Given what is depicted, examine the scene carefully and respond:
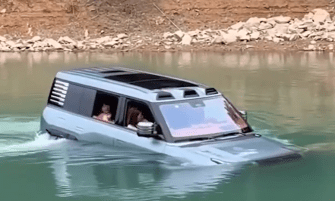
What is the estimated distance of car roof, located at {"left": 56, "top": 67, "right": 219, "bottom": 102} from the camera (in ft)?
43.2

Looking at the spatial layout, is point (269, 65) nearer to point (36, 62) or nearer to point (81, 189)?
point (36, 62)

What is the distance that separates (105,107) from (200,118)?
163 cm

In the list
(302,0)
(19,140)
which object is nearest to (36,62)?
(302,0)

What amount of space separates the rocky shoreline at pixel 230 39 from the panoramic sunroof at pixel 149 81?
2733cm

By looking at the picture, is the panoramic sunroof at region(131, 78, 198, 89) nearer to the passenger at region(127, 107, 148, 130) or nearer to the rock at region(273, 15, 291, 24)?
the passenger at region(127, 107, 148, 130)

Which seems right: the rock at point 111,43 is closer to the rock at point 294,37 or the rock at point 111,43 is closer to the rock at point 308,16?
the rock at point 294,37

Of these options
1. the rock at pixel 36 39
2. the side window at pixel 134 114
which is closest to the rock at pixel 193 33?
the rock at pixel 36 39

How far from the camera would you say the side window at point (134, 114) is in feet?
43.2

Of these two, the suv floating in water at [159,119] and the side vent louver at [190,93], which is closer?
the suv floating in water at [159,119]

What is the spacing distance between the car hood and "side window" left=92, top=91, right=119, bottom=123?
1.59m

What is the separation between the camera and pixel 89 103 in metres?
14.2

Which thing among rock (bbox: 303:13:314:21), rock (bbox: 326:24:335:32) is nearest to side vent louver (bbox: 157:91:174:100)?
rock (bbox: 326:24:335:32)

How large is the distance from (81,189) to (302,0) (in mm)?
34060

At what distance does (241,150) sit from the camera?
12.5 meters
